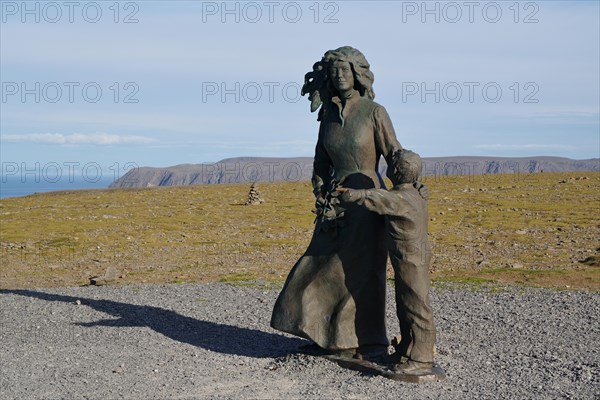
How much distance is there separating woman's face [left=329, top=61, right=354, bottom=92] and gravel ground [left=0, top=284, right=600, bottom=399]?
3.41 meters

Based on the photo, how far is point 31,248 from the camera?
30.0 m

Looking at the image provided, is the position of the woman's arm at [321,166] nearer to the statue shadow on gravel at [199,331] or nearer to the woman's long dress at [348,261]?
the woman's long dress at [348,261]

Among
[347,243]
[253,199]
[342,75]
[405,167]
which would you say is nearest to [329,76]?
[342,75]

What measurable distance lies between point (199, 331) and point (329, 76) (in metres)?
4.98

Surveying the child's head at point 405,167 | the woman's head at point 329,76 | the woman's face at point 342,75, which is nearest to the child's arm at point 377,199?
the child's head at point 405,167

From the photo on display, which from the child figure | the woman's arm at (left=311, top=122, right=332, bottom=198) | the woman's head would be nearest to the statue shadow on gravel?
the child figure

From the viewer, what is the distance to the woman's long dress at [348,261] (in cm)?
1020

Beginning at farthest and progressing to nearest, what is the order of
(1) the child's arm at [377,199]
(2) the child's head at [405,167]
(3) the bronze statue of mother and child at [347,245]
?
(3) the bronze statue of mother and child at [347,245], (2) the child's head at [405,167], (1) the child's arm at [377,199]

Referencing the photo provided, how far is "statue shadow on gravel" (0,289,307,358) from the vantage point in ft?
39.4

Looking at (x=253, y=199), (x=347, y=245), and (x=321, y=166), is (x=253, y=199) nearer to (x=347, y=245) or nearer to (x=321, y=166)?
(x=321, y=166)

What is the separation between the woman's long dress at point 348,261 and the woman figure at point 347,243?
0.5 inches

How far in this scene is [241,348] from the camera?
1204cm

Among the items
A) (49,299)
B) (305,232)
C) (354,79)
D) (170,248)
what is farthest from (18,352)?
(305,232)

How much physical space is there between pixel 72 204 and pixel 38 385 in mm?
43201
